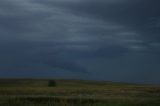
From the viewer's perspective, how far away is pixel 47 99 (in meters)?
47.2

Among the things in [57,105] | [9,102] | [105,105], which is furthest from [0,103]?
[105,105]

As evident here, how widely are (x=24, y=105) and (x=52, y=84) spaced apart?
7461 centimetres

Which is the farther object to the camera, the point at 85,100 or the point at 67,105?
the point at 85,100

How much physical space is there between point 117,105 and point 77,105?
4122 millimetres

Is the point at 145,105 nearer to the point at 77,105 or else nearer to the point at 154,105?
the point at 154,105

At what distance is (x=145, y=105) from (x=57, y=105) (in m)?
9.17

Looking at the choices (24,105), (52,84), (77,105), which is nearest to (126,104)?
(77,105)

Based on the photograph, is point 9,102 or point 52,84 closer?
point 9,102

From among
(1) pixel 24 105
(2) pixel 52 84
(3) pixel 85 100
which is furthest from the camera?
(2) pixel 52 84

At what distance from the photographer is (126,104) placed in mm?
41125

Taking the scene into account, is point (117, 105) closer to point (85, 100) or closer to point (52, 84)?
point (85, 100)

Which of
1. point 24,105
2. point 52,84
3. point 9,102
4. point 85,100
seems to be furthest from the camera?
point 52,84

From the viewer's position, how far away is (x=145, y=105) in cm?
4047

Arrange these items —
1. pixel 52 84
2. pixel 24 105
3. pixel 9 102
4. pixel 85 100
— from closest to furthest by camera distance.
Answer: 1. pixel 24 105
2. pixel 9 102
3. pixel 85 100
4. pixel 52 84
